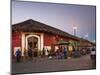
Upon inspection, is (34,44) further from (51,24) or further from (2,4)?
(2,4)

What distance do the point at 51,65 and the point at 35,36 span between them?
17.0 inches

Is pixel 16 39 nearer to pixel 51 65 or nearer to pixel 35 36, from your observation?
pixel 35 36

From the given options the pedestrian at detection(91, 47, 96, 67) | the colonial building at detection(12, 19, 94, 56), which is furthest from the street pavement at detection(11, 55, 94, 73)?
the colonial building at detection(12, 19, 94, 56)

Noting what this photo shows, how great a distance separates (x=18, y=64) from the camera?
2.49 metres

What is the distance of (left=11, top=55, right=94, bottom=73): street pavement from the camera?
8.23 ft

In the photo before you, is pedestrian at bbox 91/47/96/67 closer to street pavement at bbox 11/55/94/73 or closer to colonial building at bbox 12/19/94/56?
street pavement at bbox 11/55/94/73

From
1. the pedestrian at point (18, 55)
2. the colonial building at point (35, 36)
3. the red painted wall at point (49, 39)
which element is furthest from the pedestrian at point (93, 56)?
the pedestrian at point (18, 55)

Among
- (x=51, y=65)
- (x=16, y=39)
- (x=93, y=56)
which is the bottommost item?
(x=51, y=65)

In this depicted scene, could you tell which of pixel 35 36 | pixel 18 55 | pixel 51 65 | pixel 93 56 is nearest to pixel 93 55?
pixel 93 56

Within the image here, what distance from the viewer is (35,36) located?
8.40 feet

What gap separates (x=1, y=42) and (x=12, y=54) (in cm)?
20

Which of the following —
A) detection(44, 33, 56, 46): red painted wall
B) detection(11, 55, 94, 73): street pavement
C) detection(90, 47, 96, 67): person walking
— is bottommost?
detection(11, 55, 94, 73): street pavement

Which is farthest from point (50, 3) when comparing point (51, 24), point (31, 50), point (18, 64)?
point (18, 64)

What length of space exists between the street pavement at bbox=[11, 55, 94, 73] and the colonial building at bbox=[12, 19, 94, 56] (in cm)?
17
